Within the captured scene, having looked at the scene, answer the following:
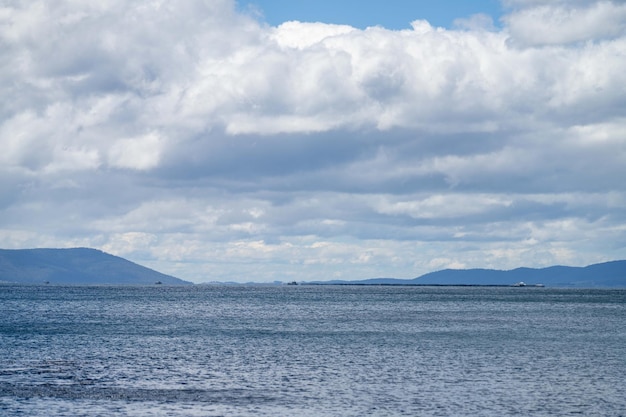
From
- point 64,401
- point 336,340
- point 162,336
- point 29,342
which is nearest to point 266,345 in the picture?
point 336,340

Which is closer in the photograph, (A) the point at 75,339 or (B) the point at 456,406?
(B) the point at 456,406

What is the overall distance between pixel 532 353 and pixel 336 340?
26.8 metres

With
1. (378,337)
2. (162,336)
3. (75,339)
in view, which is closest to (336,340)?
(378,337)

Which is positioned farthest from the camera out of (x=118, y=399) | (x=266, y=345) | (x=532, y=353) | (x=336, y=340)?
(x=336, y=340)

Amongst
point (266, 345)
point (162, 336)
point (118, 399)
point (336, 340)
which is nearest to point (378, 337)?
point (336, 340)

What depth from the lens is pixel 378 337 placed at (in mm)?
113500

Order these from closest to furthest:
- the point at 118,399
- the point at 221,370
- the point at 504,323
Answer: the point at 118,399 < the point at 221,370 < the point at 504,323

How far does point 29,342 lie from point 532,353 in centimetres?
6104

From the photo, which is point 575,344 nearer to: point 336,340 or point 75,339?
point 336,340

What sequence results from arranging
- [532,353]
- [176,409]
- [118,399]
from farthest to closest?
[532,353] < [118,399] < [176,409]

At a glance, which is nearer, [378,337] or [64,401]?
[64,401]

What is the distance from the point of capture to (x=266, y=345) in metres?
99.9

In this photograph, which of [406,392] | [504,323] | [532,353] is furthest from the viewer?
[504,323]

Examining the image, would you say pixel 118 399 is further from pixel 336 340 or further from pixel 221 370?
pixel 336 340
